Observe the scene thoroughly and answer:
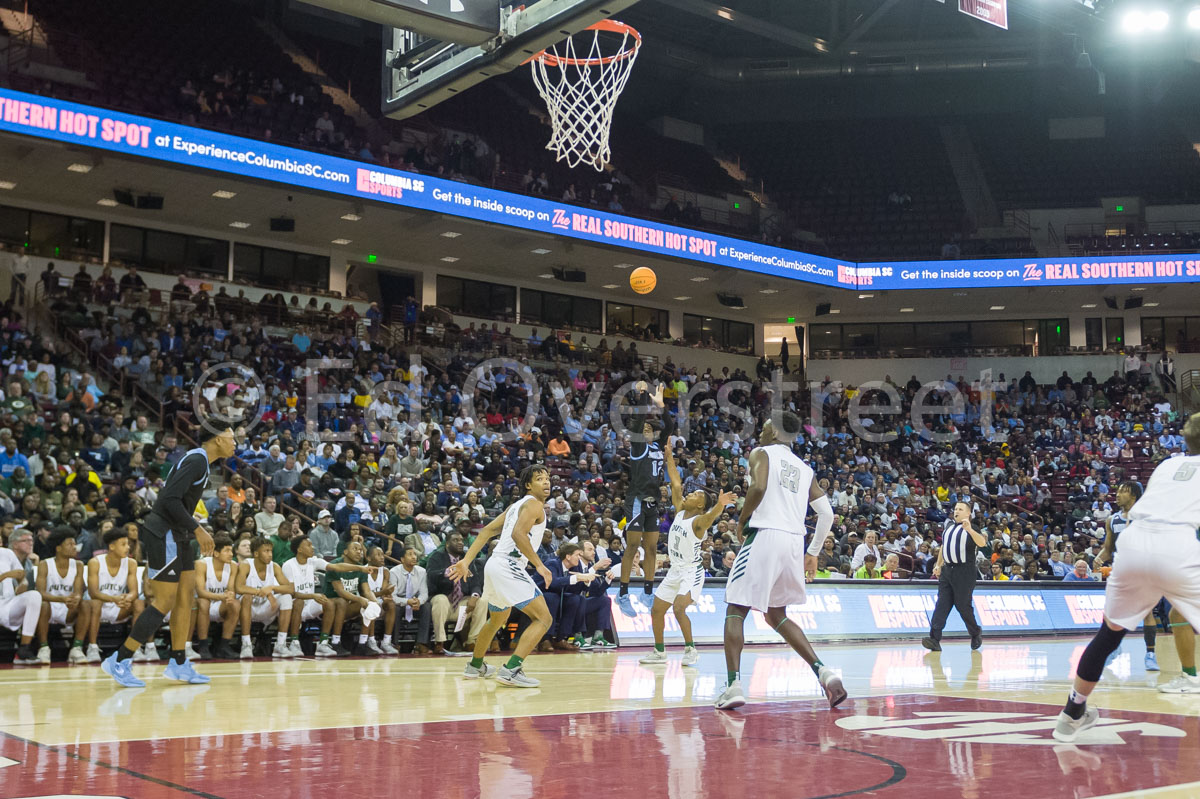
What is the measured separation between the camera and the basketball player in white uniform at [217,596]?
11.9m

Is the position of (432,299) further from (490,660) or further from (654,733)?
(654,733)

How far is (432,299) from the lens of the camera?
30.9 metres

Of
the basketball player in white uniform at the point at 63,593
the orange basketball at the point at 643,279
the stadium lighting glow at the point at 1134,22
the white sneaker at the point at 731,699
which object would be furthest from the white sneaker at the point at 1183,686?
the stadium lighting glow at the point at 1134,22

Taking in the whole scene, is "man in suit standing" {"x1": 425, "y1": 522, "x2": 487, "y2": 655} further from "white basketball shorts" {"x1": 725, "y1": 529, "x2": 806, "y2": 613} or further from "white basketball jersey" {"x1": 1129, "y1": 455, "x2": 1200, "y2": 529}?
"white basketball jersey" {"x1": 1129, "y1": 455, "x2": 1200, "y2": 529}

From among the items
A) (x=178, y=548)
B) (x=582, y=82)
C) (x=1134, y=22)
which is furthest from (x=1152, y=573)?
(x=1134, y=22)

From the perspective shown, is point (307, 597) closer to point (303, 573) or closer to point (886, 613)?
point (303, 573)

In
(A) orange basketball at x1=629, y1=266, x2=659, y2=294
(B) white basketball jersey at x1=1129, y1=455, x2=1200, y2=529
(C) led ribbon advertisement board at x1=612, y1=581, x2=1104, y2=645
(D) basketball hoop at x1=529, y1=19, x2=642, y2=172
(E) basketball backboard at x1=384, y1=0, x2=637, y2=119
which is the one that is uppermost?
(D) basketball hoop at x1=529, y1=19, x2=642, y2=172

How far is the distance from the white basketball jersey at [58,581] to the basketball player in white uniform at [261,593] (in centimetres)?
163

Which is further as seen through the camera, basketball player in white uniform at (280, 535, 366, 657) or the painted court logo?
basketball player in white uniform at (280, 535, 366, 657)

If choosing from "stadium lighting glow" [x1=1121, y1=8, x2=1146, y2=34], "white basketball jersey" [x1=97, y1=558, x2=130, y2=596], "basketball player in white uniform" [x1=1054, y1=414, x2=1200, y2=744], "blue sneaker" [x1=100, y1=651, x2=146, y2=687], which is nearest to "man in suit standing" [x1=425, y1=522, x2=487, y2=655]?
"white basketball jersey" [x1=97, y1=558, x2=130, y2=596]

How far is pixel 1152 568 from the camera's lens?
5734 mm

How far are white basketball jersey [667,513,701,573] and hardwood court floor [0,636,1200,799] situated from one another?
181cm

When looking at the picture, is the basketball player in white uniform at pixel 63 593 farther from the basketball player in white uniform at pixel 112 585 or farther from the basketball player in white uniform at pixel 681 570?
the basketball player in white uniform at pixel 681 570

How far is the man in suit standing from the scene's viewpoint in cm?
1365
